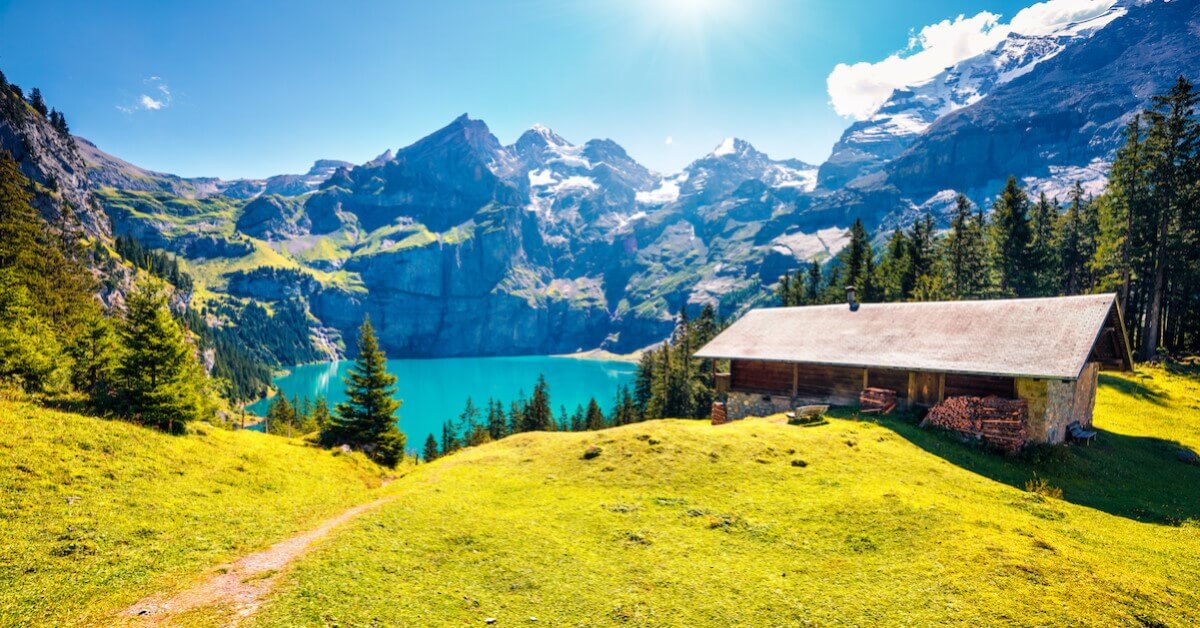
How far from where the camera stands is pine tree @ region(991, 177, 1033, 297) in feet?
190

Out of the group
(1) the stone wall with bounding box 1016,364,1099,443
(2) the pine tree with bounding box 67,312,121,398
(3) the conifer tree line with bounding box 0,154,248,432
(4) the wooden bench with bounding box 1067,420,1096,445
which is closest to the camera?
(3) the conifer tree line with bounding box 0,154,248,432

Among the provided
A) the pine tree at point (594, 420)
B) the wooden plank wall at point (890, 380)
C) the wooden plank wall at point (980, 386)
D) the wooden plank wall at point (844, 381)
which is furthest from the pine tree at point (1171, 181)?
the pine tree at point (594, 420)

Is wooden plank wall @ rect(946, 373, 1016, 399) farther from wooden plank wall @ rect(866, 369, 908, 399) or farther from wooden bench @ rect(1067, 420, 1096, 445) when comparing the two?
wooden bench @ rect(1067, 420, 1096, 445)

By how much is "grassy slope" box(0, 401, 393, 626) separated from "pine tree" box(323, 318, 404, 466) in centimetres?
899

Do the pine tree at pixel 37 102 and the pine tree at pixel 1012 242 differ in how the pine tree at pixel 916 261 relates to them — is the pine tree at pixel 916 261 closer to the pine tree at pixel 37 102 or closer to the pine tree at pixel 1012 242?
the pine tree at pixel 1012 242

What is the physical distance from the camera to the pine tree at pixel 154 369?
22.4 meters

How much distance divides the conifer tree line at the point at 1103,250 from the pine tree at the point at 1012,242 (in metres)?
0.12

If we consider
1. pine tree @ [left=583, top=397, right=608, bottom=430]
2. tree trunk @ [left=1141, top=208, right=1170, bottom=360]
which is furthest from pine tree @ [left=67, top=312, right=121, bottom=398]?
tree trunk @ [left=1141, top=208, right=1170, bottom=360]

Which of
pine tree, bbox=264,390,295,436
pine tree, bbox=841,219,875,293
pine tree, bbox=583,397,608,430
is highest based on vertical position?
pine tree, bbox=841,219,875,293

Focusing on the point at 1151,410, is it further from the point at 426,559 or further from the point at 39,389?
the point at 39,389

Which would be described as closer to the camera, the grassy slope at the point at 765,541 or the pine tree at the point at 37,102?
the grassy slope at the point at 765,541

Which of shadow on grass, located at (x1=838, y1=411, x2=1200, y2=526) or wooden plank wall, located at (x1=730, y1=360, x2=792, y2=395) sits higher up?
wooden plank wall, located at (x1=730, y1=360, x2=792, y2=395)

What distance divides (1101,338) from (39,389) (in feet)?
182

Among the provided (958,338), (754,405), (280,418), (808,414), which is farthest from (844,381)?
(280,418)
